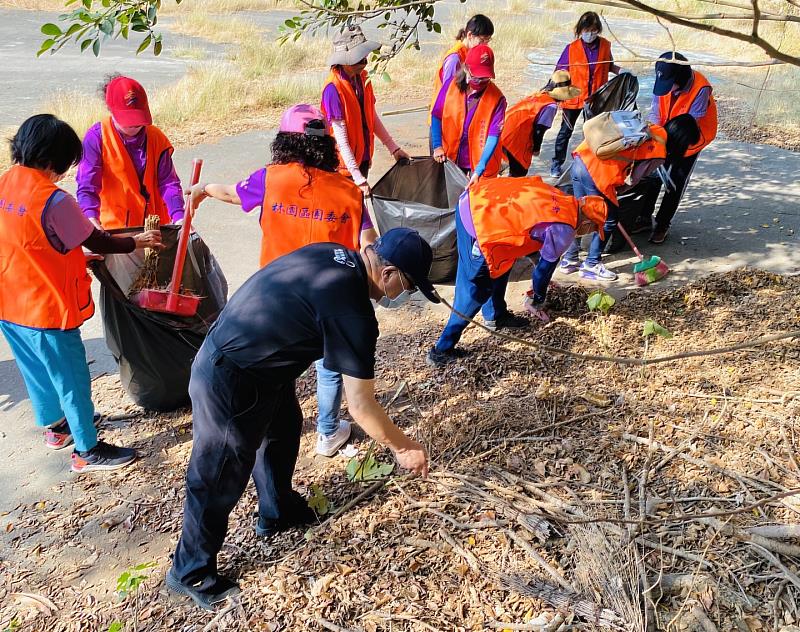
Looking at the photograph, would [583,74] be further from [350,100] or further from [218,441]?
[218,441]

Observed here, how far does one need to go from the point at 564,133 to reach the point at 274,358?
5.63m

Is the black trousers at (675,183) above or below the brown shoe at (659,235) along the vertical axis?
above

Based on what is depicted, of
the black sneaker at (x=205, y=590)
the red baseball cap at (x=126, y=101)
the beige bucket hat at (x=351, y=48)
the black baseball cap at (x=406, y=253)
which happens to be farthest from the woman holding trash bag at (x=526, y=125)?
the black sneaker at (x=205, y=590)

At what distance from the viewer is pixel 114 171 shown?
354 cm

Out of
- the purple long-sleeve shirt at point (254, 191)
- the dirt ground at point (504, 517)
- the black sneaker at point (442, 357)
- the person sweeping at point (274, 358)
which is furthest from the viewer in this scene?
the black sneaker at point (442, 357)

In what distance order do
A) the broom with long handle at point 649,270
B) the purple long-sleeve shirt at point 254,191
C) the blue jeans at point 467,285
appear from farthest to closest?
the broom with long handle at point 649,270
the blue jeans at point 467,285
the purple long-sleeve shirt at point 254,191

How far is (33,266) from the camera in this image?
2873mm

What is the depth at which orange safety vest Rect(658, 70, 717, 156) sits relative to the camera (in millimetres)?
5254

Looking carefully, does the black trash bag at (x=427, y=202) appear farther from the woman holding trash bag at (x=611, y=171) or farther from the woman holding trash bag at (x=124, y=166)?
the woman holding trash bag at (x=124, y=166)

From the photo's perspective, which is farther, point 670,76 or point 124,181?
point 670,76

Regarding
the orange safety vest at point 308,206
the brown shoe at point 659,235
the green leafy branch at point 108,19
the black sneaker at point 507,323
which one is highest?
the green leafy branch at point 108,19

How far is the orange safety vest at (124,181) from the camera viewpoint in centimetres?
351

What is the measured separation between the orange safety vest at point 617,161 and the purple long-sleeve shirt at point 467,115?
0.64 metres

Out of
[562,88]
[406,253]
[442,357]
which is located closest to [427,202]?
[442,357]
